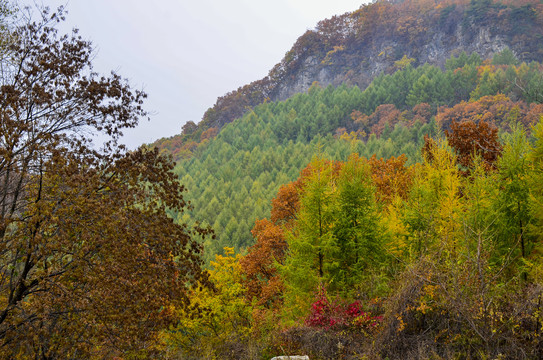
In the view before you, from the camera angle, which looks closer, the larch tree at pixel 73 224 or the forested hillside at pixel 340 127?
the larch tree at pixel 73 224

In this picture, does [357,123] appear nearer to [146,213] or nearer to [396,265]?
[396,265]

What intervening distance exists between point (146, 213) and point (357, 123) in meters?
67.0

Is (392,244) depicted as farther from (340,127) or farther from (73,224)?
(340,127)

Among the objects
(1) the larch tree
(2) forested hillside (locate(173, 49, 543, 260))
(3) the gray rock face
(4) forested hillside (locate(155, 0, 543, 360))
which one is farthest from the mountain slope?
(1) the larch tree

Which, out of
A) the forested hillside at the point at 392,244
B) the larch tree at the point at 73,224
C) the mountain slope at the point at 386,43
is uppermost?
the mountain slope at the point at 386,43

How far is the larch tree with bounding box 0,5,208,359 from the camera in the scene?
6.92 m

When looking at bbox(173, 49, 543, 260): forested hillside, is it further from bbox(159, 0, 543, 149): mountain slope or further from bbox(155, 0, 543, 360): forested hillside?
bbox(159, 0, 543, 149): mountain slope

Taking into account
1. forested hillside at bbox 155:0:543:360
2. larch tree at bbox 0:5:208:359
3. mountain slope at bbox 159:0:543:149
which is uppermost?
mountain slope at bbox 159:0:543:149

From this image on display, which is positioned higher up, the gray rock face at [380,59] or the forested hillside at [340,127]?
the gray rock face at [380,59]

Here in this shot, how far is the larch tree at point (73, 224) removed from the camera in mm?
6918

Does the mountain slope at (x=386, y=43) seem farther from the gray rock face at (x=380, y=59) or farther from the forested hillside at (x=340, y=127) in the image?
the forested hillside at (x=340, y=127)

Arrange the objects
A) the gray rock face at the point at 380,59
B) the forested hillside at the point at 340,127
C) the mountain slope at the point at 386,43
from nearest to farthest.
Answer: the forested hillside at the point at 340,127 → the mountain slope at the point at 386,43 → the gray rock face at the point at 380,59

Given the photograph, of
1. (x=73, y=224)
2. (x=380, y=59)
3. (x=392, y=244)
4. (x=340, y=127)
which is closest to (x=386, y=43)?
(x=380, y=59)

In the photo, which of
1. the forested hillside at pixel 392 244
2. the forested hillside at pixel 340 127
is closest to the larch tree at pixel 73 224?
the forested hillside at pixel 392 244
